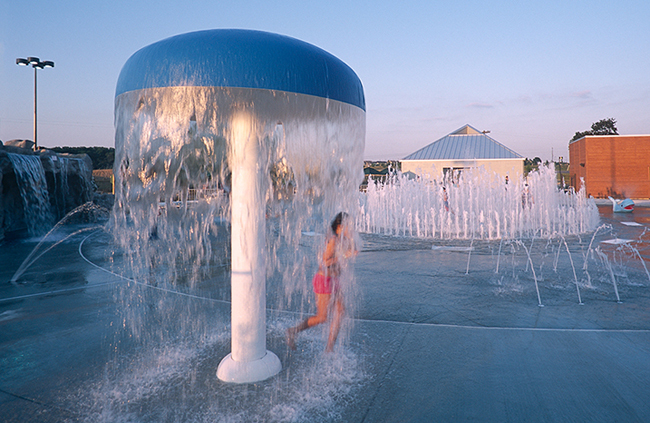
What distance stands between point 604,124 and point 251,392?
81.3 m

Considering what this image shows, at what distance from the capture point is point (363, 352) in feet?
12.9

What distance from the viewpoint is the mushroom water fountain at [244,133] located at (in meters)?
2.74

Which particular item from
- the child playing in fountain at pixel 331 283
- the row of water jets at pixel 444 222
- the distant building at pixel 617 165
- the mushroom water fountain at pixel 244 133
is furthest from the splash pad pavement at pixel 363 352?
the distant building at pixel 617 165

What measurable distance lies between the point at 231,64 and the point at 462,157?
29641mm

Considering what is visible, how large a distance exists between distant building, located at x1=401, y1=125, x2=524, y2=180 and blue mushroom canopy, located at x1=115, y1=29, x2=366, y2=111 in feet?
87.5

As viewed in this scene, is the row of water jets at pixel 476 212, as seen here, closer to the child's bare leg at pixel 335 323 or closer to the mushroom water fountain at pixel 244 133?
the child's bare leg at pixel 335 323

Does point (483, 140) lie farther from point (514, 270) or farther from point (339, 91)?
point (339, 91)

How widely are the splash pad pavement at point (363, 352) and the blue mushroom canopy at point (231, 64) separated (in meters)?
2.30

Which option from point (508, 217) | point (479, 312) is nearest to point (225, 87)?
point (479, 312)

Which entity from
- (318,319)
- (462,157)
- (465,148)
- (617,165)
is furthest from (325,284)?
(617,165)

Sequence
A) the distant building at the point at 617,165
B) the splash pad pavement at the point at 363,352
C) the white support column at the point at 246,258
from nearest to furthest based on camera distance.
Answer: the splash pad pavement at the point at 363,352, the white support column at the point at 246,258, the distant building at the point at 617,165

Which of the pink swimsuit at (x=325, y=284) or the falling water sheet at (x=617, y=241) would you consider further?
the falling water sheet at (x=617, y=241)

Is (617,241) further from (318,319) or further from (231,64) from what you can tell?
(231,64)

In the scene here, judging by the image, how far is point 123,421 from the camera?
9.12ft
